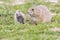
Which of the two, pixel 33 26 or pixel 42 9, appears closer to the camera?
pixel 33 26

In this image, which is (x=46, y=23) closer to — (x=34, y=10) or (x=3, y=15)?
(x=34, y=10)

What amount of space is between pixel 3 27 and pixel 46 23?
4.88 feet

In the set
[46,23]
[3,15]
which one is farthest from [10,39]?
[3,15]

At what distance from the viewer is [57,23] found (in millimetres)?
9508

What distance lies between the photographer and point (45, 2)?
13.0 meters

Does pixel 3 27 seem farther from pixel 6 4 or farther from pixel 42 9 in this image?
pixel 6 4

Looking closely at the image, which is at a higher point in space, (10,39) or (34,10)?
(34,10)

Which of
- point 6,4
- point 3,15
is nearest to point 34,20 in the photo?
point 3,15

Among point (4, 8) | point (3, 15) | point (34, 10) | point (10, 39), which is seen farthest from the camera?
point (4, 8)

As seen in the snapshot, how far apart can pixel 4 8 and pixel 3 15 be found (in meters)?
1.18

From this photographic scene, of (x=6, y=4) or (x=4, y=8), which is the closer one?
(x=4, y=8)

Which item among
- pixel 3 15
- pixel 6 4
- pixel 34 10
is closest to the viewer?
pixel 34 10

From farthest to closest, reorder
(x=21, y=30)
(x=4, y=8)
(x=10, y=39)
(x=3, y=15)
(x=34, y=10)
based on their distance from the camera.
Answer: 1. (x=4, y=8)
2. (x=3, y=15)
3. (x=34, y=10)
4. (x=21, y=30)
5. (x=10, y=39)

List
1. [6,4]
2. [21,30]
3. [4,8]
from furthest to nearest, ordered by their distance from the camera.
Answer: [6,4]
[4,8]
[21,30]
